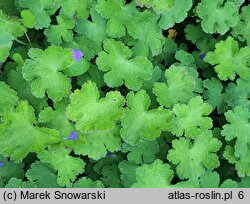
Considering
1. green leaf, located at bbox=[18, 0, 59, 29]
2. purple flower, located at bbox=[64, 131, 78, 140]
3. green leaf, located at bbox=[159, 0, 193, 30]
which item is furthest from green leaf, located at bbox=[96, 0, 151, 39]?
purple flower, located at bbox=[64, 131, 78, 140]

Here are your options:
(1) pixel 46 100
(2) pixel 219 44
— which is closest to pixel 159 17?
(2) pixel 219 44

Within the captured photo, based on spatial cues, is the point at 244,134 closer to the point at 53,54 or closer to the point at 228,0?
the point at 228,0

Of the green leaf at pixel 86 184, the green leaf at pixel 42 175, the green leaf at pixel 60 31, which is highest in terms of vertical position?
the green leaf at pixel 60 31

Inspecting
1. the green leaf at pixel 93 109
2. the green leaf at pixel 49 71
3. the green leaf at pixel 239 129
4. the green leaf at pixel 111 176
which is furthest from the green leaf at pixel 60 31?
the green leaf at pixel 239 129

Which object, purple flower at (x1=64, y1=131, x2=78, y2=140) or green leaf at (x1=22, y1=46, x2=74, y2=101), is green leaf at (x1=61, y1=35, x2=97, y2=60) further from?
purple flower at (x1=64, y1=131, x2=78, y2=140)

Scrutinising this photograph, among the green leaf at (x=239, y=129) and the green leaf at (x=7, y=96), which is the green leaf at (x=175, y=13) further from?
the green leaf at (x=7, y=96)

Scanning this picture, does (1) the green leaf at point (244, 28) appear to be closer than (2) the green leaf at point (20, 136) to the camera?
No

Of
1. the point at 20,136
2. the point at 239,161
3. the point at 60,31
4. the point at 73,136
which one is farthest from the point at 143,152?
the point at 60,31
